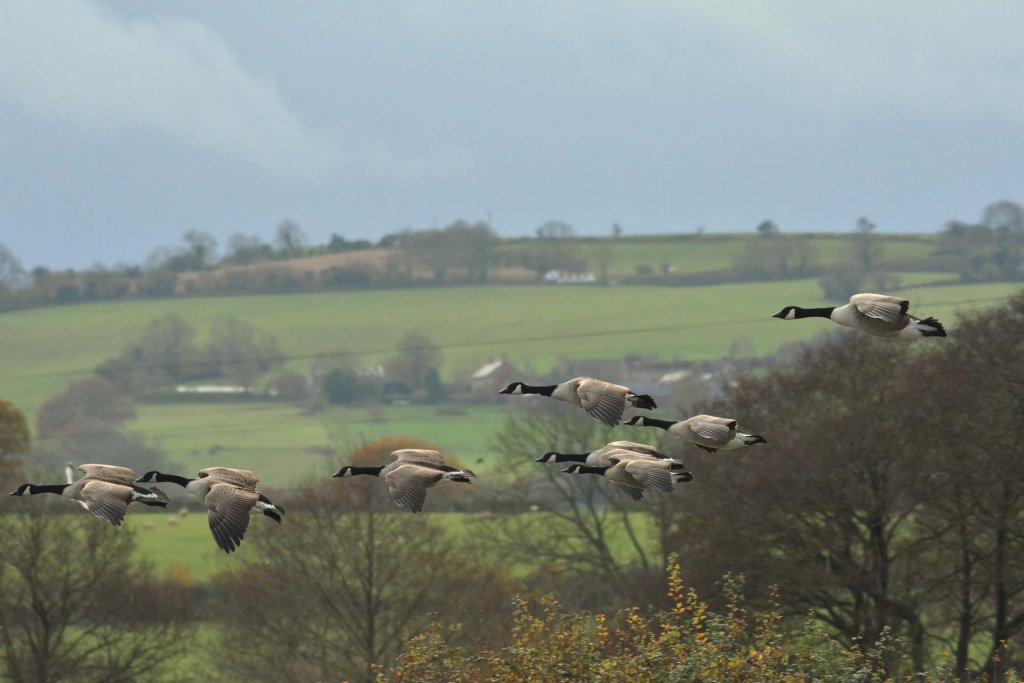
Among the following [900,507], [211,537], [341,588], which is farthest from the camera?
[211,537]

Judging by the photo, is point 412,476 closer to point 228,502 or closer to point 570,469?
point 228,502

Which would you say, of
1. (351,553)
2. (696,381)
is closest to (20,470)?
(351,553)

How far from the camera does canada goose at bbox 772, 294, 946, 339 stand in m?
24.3

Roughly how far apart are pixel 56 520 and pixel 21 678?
10828mm

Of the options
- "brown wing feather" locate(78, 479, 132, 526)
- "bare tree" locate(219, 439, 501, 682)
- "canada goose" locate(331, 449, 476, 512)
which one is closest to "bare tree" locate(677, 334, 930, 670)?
"bare tree" locate(219, 439, 501, 682)

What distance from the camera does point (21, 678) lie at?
68.4 m

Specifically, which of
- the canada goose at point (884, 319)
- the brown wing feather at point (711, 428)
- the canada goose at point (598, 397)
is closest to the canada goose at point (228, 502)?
the canada goose at point (598, 397)

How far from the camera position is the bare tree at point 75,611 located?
2773 inches

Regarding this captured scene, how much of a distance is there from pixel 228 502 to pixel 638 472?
213 inches

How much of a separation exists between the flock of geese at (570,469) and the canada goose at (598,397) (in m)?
0.01

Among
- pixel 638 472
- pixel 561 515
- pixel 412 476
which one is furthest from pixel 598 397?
pixel 561 515

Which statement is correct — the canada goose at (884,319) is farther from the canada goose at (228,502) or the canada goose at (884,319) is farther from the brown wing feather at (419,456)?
the canada goose at (228,502)

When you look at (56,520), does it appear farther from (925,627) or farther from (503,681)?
(503,681)

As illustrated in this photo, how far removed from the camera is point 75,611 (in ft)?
243
